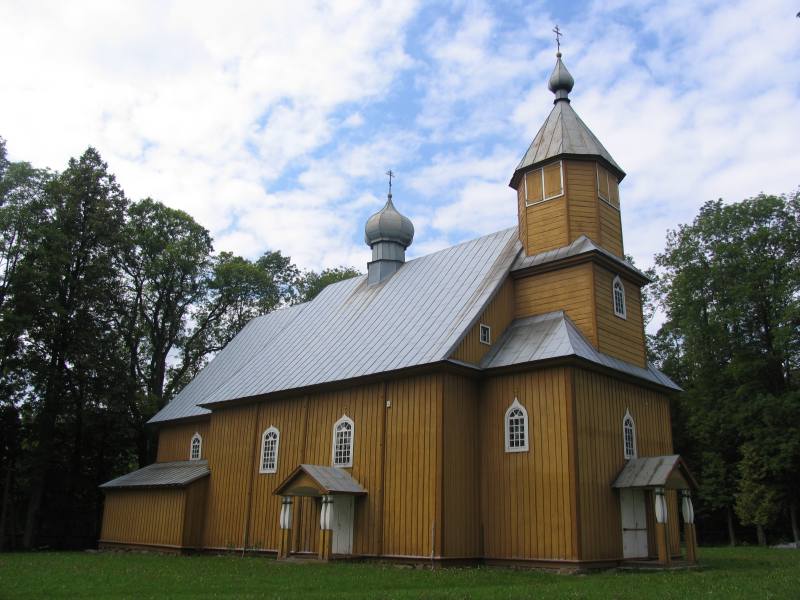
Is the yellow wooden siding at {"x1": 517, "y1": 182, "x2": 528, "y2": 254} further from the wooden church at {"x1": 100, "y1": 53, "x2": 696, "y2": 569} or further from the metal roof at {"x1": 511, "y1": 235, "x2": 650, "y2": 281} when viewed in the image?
the metal roof at {"x1": 511, "y1": 235, "x2": 650, "y2": 281}

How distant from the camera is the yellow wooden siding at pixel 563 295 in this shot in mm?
19406

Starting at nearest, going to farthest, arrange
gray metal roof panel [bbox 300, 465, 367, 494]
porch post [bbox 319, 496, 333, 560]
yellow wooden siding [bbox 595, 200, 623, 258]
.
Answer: porch post [bbox 319, 496, 333, 560], gray metal roof panel [bbox 300, 465, 367, 494], yellow wooden siding [bbox 595, 200, 623, 258]

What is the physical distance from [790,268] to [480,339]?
18.6 meters

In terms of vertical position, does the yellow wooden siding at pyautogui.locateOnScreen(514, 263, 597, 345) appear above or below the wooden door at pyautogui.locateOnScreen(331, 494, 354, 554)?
above

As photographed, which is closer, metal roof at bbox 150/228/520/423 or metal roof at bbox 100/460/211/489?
metal roof at bbox 150/228/520/423

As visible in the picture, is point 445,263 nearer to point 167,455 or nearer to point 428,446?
point 428,446

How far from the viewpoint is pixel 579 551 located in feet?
53.5

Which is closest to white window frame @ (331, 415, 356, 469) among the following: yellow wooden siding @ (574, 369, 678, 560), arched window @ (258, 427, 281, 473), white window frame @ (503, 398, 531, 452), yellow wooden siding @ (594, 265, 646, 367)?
arched window @ (258, 427, 281, 473)

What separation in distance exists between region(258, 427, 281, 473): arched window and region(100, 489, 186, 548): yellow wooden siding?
358cm

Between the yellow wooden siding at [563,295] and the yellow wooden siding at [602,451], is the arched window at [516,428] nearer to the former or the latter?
the yellow wooden siding at [602,451]

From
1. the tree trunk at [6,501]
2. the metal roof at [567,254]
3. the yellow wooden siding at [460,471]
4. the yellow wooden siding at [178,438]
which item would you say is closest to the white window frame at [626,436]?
the yellow wooden siding at [460,471]

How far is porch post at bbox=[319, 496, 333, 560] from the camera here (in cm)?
1842

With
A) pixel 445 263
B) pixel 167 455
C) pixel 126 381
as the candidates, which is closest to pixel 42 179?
pixel 126 381

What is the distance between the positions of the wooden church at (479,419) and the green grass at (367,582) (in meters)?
1.30
